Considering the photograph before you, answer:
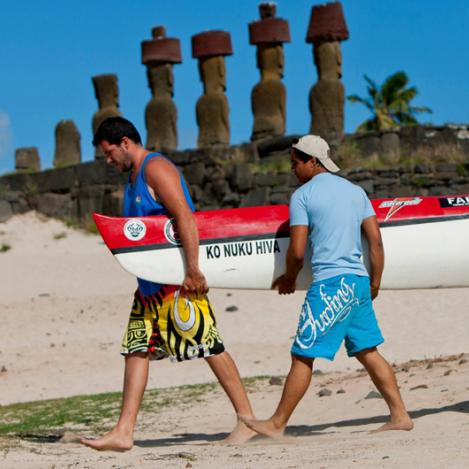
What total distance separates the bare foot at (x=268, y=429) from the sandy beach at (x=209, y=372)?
0.19 feet

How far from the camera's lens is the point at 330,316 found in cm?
571

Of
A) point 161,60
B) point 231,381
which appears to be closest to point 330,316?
point 231,381

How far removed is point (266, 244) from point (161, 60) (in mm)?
17656

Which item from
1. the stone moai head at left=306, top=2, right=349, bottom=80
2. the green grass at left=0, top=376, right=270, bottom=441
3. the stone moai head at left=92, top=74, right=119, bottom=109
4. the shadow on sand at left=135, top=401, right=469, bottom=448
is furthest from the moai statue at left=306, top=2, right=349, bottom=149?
the shadow on sand at left=135, top=401, right=469, bottom=448

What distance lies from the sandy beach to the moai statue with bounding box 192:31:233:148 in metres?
2.92

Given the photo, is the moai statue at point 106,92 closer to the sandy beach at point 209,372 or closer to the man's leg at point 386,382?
the sandy beach at point 209,372

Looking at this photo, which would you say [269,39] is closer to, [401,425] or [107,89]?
[107,89]

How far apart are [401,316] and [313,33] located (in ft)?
24.2

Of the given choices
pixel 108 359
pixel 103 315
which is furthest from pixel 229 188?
pixel 108 359

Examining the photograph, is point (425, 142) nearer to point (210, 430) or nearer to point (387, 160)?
point (387, 160)

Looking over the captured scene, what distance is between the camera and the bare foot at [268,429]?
5.81m

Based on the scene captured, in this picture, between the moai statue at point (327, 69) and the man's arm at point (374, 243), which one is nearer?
the man's arm at point (374, 243)

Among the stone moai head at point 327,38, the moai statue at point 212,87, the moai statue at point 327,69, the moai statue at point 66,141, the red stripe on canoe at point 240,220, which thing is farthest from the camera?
the moai statue at point 66,141

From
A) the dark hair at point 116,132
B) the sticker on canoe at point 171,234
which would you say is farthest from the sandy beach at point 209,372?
the dark hair at point 116,132
